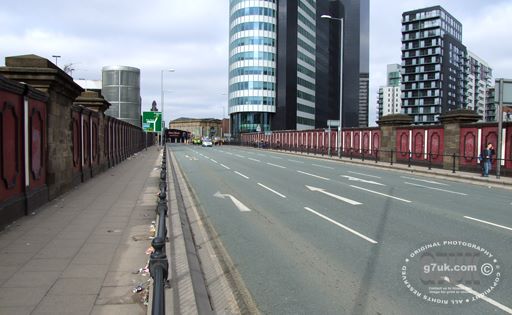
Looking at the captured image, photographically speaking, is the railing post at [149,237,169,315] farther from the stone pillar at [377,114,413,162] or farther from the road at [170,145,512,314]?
the stone pillar at [377,114,413,162]

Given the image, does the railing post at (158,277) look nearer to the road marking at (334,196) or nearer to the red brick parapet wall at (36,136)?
the red brick parapet wall at (36,136)

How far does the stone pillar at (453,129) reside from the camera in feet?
89.9

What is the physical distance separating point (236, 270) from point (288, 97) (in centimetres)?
10809

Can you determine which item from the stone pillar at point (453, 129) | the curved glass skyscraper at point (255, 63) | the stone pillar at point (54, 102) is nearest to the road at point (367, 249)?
the stone pillar at point (54, 102)

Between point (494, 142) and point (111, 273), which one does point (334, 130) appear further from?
Answer: point (111, 273)

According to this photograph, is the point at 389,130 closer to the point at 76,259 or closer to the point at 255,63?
the point at 76,259

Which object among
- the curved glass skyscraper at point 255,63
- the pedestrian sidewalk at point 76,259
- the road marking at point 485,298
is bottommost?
the road marking at point 485,298

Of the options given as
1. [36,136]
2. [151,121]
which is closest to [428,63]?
[151,121]

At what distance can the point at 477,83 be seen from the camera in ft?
581

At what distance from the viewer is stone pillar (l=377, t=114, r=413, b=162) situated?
35156 mm

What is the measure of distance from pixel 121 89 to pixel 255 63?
53.0 m

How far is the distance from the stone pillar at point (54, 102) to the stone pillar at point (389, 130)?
25635 millimetres

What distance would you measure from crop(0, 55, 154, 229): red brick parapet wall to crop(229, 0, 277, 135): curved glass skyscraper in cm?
9467

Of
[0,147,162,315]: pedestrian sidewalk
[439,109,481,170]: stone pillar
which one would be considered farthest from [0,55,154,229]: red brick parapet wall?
[439,109,481,170]: stone pillar
